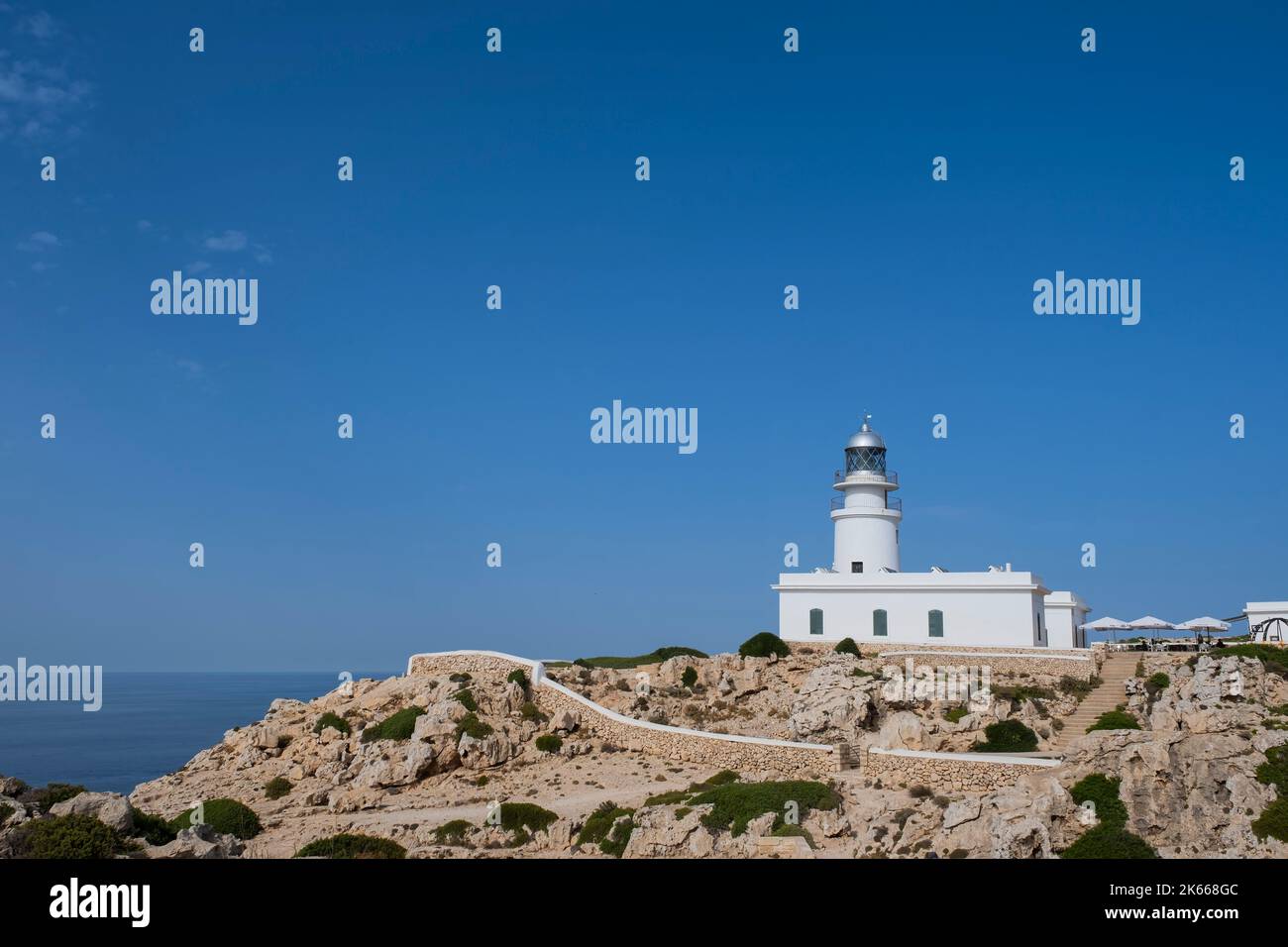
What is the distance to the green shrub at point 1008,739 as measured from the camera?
30.9 meters

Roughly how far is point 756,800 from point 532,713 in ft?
54.1

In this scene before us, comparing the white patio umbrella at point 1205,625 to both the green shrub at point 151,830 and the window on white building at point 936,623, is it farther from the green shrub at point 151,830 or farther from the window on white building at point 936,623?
the green shrub at point 151,830

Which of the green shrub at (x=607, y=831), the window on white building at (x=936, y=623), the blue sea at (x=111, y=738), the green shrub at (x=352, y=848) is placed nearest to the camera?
the green shrub at (x=607, y=831)

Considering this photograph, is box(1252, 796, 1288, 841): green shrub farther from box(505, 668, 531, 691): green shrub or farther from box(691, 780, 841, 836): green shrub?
box(505, 668, 531, 691): green shrub

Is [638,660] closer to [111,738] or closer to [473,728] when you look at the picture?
[473,728]

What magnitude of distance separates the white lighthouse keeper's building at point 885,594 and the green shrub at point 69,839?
33197 millimetres

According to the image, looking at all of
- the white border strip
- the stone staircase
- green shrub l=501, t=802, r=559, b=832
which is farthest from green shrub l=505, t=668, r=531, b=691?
the stone staircase

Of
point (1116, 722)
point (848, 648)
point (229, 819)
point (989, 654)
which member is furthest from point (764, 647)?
point (229, 819)

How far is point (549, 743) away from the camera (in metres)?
37.2

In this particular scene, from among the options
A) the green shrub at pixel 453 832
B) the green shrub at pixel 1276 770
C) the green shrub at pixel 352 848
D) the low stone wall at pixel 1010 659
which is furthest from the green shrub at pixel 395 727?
the green shrub at pixel 1276 770

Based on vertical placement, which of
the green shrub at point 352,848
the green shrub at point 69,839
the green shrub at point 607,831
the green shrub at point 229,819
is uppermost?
the green shrub at point 69,839
